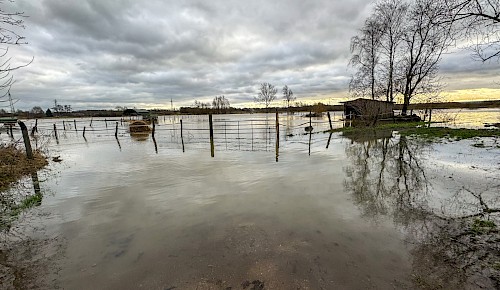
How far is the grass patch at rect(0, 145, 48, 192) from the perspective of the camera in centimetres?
754

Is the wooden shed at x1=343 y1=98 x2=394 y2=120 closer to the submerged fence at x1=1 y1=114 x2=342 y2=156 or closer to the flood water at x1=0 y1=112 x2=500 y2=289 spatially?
the submerged fence at x1=1 y1=114 x2=342 y2=156

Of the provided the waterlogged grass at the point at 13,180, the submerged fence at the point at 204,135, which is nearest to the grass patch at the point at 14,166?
the waterlogged grass at the point at 13,180

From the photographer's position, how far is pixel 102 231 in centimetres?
429

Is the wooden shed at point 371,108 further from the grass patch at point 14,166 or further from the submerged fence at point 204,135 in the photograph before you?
the grass patch at point 14,166

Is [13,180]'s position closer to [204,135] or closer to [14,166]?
[14,166]

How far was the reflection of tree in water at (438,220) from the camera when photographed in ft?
9.52

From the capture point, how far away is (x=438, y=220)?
14.1 ft

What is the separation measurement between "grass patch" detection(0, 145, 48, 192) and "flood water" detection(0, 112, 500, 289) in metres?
0.96

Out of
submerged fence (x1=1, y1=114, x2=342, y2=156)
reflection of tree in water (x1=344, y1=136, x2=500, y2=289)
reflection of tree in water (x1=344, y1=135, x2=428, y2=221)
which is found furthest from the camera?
submerged fence (x1=1, y1=114, x2=342, y2=156)

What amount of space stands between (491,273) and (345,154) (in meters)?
8.08

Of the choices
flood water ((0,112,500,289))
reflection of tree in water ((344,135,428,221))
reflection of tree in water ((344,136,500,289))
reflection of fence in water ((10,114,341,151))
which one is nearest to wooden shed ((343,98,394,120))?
reflection of fence in water ((10,114,341,151))

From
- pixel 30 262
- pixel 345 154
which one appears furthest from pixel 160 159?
pixel 345 154

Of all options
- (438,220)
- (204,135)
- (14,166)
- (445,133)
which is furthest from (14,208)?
(445,133)

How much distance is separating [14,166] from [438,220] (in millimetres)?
12775
